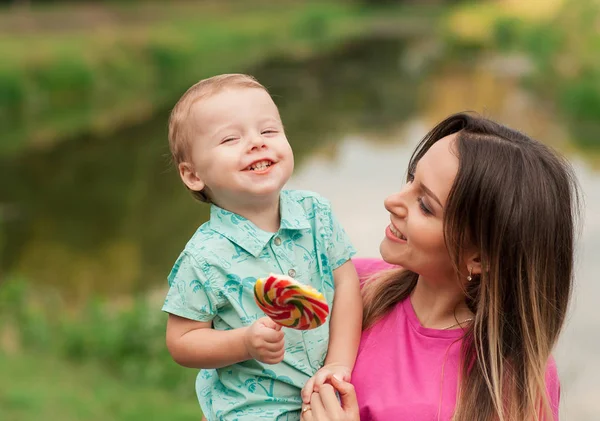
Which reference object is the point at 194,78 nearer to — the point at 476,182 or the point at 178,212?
the point at 178,212

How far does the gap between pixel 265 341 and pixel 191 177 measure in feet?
1.45

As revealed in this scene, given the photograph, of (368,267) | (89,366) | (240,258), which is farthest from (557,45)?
(240,258)

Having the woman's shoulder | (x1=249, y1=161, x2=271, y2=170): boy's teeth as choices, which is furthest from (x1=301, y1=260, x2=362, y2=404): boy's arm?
(x1=249, y1=161, x2=271, y2=170): boy's teeth

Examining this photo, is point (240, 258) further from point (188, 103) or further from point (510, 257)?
point (510, 257)

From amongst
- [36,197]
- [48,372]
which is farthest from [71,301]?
[36,197]

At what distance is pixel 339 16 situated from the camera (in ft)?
90.7

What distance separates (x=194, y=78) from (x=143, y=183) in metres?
5.74

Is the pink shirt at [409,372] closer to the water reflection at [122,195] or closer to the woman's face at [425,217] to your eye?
the woman's face at [425,217]

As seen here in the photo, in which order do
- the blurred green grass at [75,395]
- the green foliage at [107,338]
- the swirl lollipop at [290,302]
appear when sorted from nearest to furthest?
the swirl lollipop at [290,302] → the blurred green grass at [75,395] → the green foliage at [107,338]

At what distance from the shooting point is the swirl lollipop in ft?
6.11

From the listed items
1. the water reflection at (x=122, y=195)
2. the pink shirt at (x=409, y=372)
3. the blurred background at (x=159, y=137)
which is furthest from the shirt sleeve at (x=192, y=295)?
the water reflection at (x=122, y=195)

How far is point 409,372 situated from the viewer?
215 centimetres

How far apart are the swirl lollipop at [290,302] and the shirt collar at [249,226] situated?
0.62 feet

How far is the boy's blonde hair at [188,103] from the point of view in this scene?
213 centimetres
